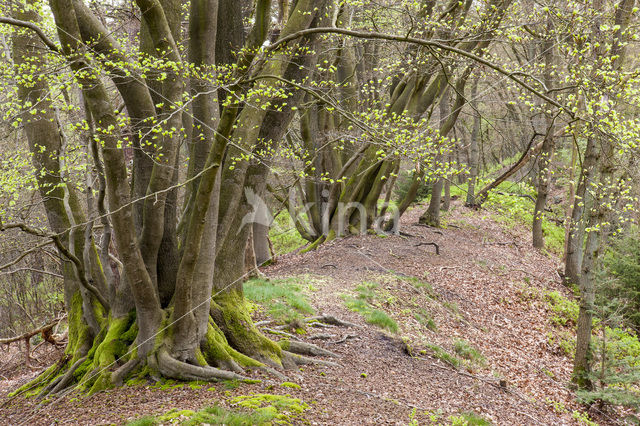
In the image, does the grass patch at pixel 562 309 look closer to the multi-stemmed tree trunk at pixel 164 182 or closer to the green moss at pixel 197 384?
the multi-stemmed tree trunk at pixel 164 182

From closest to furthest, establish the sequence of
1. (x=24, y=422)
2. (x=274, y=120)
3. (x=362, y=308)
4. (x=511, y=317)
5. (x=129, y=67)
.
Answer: (x=129, y=67)
(x=24, y=422)
(x=274, y=120)
(x=362, y=308)
(x=511, y=317)

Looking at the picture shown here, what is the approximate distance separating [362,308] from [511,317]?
439 centimetres

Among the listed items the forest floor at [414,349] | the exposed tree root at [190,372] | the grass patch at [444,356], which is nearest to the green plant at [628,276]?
the forest floor at [414,349]

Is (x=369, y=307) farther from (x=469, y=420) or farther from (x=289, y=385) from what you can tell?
(x=289, y=385)

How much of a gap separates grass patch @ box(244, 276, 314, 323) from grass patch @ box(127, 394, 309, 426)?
2.83m

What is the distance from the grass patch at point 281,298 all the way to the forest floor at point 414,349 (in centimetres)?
30

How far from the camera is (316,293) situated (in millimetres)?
9914

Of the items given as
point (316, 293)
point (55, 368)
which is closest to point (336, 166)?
point (316, 293)

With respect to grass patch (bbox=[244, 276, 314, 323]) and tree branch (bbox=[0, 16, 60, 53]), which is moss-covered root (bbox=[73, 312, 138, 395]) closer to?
grass patch (bbox=[244, 276, 314, 323])

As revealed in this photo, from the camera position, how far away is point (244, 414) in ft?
14.4

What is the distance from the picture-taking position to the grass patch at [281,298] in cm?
803

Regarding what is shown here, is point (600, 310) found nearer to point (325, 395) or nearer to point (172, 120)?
point (325, 395)

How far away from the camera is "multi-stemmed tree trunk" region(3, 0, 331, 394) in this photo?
482cm

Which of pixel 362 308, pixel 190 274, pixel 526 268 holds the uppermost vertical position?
pixel 190 274
